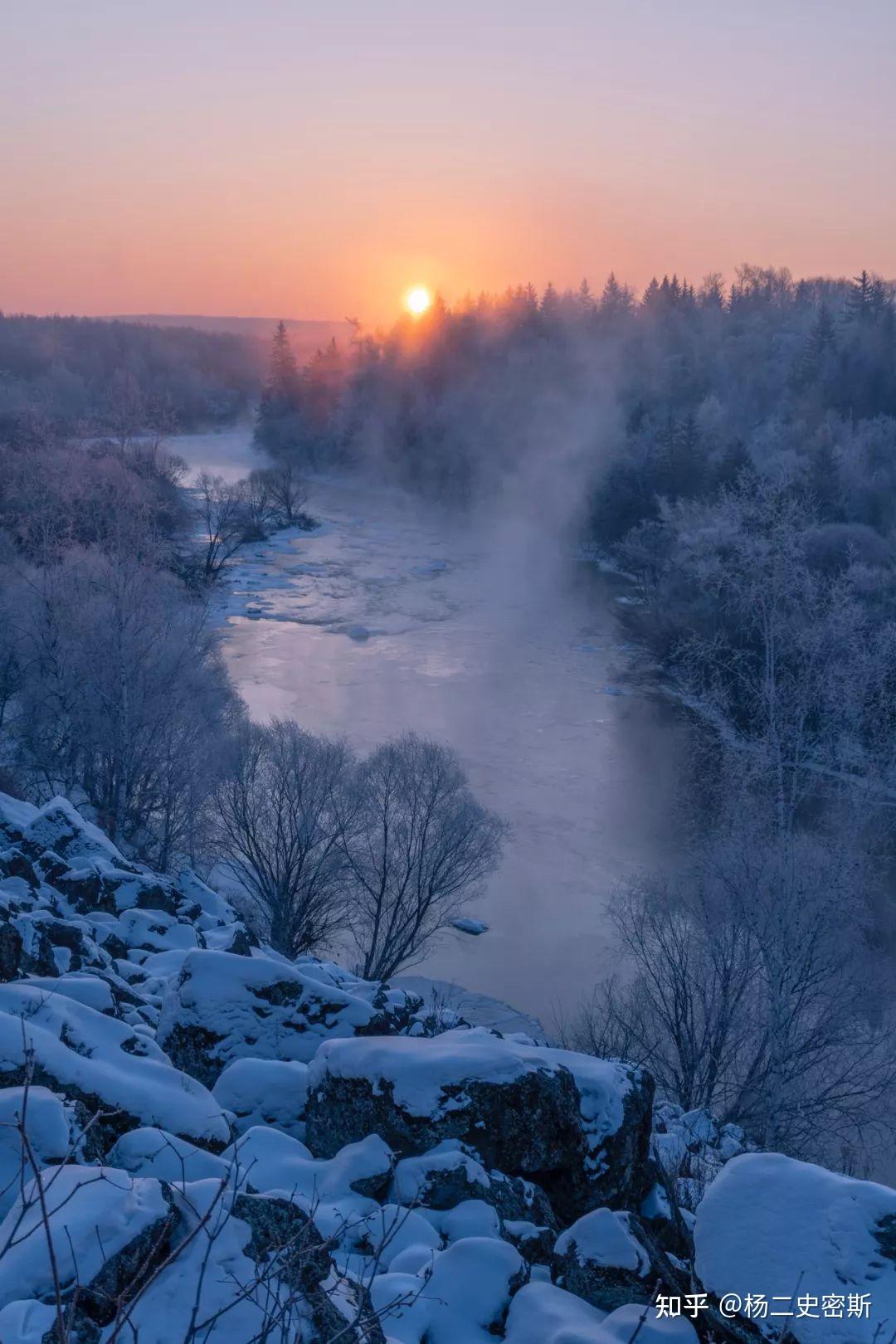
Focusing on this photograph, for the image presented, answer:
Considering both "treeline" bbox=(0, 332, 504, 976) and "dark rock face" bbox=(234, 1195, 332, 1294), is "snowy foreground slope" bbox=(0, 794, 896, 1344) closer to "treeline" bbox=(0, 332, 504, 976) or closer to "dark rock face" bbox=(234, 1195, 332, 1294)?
"dark rock face" bbox=(234, 1195, 332, 1294)

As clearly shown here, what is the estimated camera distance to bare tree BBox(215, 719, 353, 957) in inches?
582

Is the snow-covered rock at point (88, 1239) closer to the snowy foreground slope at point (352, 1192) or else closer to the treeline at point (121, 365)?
the snowy foreground slope at point (352, 1192)

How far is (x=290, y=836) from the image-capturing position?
49.5 feet

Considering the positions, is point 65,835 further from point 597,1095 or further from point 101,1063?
point 597,1095

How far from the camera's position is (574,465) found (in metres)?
47.3

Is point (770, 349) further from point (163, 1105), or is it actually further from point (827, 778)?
point (163, 1105)

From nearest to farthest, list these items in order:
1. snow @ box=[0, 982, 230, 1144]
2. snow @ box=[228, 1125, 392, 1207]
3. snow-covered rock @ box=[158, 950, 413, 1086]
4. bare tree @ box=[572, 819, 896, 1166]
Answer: snow @ box=[0, 982, 230, 1144]
snow @ box=[228, 1125, 392, 1207]
snow-covered rock @ box=[158, 950, 413, 1086]
bare tree @ box=[572, 819, 896, 1166]

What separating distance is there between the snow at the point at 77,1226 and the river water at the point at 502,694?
1039 cm

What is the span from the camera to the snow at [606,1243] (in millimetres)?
3809

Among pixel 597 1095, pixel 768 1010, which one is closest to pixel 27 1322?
pixel 597 1095

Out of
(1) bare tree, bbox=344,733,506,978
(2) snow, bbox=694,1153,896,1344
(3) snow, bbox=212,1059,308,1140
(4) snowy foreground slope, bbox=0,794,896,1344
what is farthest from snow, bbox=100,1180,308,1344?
(1) bare tree, bbox=344,733,506,978

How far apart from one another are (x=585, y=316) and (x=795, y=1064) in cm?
5762

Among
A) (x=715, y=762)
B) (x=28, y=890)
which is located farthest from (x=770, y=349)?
(x=28, y=890)

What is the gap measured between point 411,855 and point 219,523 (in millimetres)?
26078
